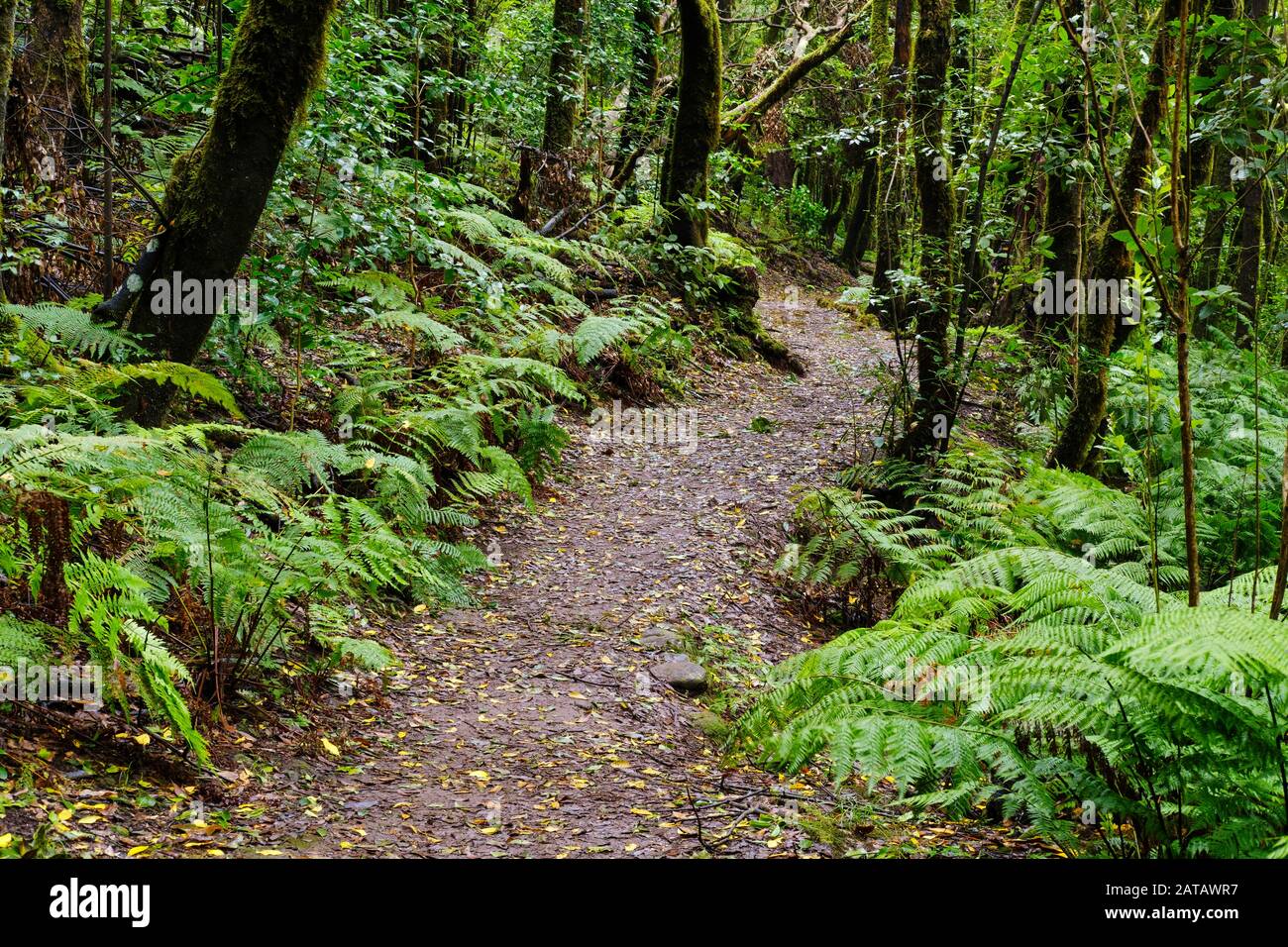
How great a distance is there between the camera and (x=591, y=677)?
191 inches

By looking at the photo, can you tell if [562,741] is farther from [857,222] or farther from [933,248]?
[857,222]

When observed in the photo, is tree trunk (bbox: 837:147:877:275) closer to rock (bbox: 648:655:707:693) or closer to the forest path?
the forest path

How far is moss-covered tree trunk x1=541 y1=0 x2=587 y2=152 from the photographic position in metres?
11.8

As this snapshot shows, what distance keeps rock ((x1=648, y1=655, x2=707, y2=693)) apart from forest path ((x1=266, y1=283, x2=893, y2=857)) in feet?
0.20

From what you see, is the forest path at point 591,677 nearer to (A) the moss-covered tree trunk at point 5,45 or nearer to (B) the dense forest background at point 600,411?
(B) the dense forest background at point 600,411

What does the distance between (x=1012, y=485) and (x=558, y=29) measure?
8948 mm

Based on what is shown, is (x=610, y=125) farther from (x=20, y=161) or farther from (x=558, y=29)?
Answer: (x=20, y=161)

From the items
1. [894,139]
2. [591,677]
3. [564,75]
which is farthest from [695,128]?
[591,677]

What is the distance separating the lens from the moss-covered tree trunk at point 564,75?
38.6 feet

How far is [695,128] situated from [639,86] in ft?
9.96

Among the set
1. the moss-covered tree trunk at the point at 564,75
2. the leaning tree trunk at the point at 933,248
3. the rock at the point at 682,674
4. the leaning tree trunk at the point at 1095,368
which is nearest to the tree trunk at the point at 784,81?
the moss-covered tree trunk at the point at 564,75

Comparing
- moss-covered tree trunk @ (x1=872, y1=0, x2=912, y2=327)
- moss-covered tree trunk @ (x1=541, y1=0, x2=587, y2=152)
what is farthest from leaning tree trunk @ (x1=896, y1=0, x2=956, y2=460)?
moss-covered tree trunk @ (x1=541, y1=0, x2=587, y2=152)

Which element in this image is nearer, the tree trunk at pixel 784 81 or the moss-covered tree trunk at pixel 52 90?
the moss-covered tree trunk at pixel 52 90

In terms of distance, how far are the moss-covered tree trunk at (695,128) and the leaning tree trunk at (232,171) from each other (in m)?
7.25
